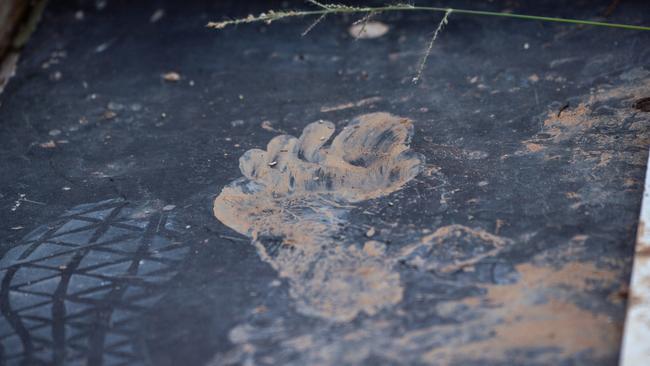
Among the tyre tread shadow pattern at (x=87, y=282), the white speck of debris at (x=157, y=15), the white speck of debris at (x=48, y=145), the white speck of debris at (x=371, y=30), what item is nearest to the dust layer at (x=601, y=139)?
the white speck of debris at (x=371, y=30)

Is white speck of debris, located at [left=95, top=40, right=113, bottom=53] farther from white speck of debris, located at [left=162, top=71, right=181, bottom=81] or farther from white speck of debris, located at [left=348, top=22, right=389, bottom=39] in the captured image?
white speck of debris, located at [left=348, top=22, right=389, bottom=39]

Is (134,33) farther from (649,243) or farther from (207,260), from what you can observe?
(649,243)

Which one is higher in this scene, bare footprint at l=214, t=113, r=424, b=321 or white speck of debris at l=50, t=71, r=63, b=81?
white speck of debris at l=50, t=71, r=63, b=81

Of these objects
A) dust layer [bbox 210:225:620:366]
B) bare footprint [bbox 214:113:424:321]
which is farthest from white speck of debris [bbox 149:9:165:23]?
dust layer [bbox 210:225:620:366]

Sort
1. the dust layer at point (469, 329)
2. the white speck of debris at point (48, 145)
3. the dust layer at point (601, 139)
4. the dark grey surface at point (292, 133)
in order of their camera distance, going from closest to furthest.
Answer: the dust layer at point (469, 329) < the dark grey surface at point (292, 133) < the dust layer at point (601, 139) < the white speck of debris at point (48, 145)

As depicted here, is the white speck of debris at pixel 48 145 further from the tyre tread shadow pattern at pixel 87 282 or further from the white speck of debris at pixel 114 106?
the tyre tread shadow pattern at pixel 87 282
